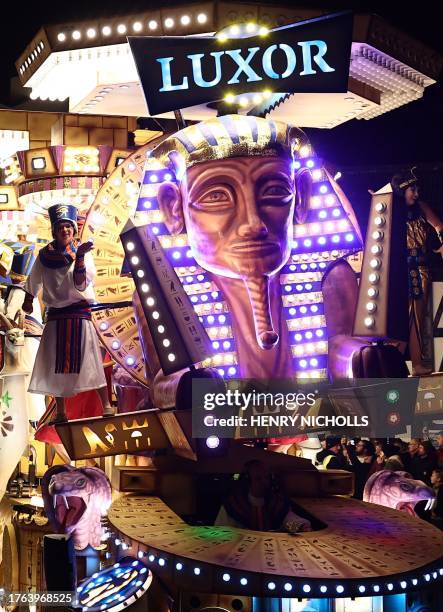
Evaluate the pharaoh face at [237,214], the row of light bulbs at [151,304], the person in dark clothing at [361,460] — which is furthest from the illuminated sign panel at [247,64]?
the person in dark clothing at [361,460]

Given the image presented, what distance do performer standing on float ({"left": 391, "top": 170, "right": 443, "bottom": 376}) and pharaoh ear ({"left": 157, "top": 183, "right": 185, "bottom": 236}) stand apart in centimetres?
224

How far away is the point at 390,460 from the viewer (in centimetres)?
1362

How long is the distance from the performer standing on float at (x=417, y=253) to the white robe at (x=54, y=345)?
331 cm

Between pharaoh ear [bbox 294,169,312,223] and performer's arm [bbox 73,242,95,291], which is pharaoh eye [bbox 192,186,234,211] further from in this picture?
performer's arm [bbox 73,242,95,291]

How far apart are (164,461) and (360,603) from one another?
94.8 inches

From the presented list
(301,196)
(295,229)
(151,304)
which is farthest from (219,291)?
(301,196)

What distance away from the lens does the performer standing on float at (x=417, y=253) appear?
13.2 metres

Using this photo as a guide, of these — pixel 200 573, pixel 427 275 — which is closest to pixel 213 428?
pixel 200 573

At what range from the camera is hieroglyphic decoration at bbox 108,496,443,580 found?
35.3 feet

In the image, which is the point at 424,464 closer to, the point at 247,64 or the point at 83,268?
the point at 83,268

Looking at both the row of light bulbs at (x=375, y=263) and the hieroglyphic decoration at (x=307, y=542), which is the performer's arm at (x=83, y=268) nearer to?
the hieroglyphic decoration at (x=307, y=542)

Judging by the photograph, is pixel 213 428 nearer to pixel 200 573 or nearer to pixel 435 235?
pixel 200 573

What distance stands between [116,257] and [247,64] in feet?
7.66

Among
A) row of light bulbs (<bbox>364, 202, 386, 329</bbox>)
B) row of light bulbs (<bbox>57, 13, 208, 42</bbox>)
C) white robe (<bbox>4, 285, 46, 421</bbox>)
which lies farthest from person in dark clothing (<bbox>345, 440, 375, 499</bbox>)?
row of light bulbs (<bbox>57, 13, 208, 42</bbox>)
